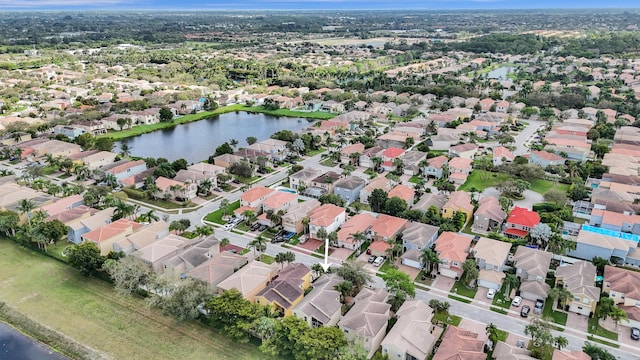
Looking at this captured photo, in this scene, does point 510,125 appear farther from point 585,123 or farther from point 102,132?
point 102,132

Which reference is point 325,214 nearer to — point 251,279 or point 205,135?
point 251,279

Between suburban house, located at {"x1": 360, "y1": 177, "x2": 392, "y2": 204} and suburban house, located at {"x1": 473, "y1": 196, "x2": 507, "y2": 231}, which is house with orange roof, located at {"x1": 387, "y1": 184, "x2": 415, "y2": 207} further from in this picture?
suburban house, located at {"x1": 473, "y1": 196, "x2": 507, "y2": 231}

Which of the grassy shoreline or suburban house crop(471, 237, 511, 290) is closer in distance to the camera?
suburban house crop(471, 237, 511, 290)

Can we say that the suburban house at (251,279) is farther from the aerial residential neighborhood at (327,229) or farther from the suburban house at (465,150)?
the suburban house at (465,150)

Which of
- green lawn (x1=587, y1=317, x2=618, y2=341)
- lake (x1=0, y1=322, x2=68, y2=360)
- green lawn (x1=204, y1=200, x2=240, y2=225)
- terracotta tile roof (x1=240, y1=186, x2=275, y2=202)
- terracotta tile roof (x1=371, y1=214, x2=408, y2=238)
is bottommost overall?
lake (x1=0, y1=322, x2=68, y2=360)

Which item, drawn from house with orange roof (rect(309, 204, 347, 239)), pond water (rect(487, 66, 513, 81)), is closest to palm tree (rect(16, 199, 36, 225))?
house with orange roof (rect(309, 204, 347, 239))

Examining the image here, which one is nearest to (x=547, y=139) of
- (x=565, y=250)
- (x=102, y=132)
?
(x=565, y=250)
